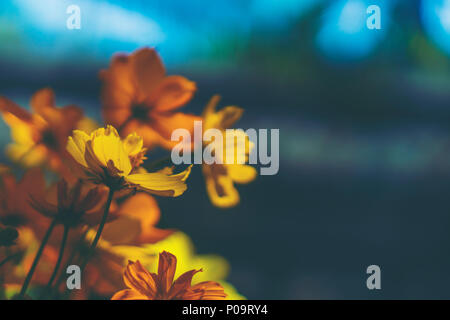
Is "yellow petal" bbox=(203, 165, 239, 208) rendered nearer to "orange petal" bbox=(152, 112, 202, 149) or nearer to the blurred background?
"orange petal" bbox=(152, 112, 202, 149)

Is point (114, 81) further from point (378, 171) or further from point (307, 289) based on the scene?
point (378, 171)

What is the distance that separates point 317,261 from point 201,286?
1.19 metres

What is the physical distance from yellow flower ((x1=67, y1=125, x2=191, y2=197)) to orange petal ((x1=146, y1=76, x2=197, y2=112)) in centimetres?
5

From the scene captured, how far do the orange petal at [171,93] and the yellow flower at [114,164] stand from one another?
0.17 feet

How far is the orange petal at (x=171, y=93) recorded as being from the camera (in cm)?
24

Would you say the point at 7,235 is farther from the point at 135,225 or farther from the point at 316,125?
the point at 316,125

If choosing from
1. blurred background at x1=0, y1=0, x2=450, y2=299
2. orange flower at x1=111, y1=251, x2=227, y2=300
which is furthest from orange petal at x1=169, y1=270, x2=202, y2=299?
blurred background at x1=0, y1=0, x2=450, y2=299

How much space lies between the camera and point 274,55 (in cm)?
161

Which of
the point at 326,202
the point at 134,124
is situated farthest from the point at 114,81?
the point at 326,202

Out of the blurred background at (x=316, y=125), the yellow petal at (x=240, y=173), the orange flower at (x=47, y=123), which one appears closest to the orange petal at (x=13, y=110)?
the orange flower at (x=47, y=123)

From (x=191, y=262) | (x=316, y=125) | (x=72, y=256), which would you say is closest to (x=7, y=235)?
(x=72, y=256)

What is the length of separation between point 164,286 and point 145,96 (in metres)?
0.10

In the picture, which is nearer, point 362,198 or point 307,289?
point 307,289

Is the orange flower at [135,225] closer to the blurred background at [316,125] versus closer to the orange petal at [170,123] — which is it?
the orange petal at [170,123]
